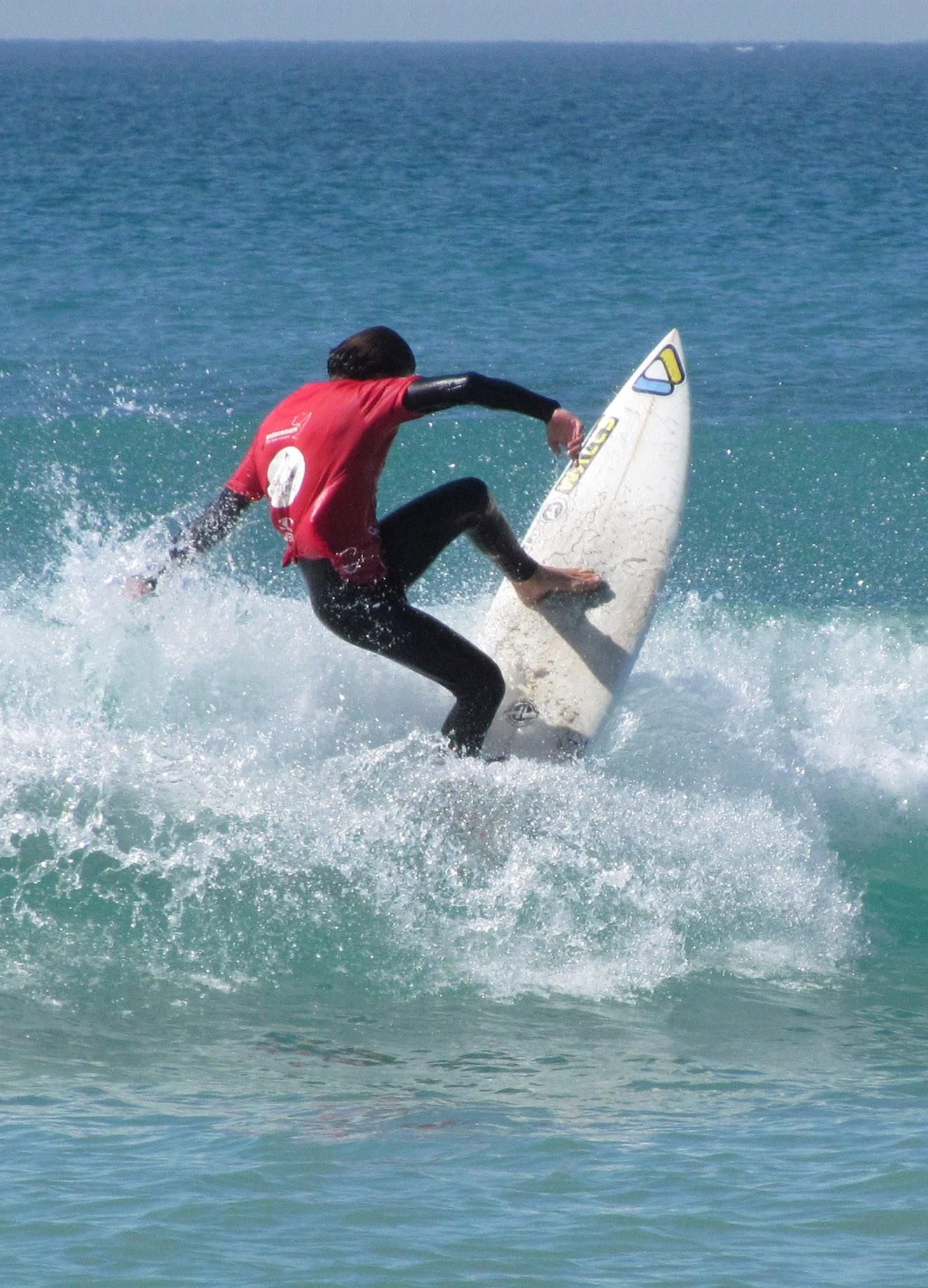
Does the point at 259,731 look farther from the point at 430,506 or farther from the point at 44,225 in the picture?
the point at 44,225

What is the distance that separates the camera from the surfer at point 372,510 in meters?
4.63

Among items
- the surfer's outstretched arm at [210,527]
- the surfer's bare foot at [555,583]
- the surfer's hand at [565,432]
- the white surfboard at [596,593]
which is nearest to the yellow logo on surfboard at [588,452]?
the white surfboard at [596,593]

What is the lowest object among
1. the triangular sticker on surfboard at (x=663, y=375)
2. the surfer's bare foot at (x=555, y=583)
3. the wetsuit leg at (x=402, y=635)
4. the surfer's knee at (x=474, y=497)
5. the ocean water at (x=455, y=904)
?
the ocean water at (x=455, y=904)

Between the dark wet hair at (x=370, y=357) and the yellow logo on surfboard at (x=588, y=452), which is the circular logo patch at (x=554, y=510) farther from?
the dark wet hair at (x=370, y=357)

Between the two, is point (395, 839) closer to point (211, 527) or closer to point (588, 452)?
point (211, 527)

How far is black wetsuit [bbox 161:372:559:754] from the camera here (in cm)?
489

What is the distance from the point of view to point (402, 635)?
493 cm

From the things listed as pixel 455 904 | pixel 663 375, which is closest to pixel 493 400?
pixel 455 904

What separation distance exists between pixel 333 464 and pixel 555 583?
1244mm

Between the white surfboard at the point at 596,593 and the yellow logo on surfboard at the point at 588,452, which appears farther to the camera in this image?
the yellow logo on surfboard at the point at 588,452

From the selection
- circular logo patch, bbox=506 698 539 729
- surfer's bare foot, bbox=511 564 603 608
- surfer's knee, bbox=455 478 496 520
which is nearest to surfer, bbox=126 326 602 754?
surfer's knee, bbox=455 478 496 520

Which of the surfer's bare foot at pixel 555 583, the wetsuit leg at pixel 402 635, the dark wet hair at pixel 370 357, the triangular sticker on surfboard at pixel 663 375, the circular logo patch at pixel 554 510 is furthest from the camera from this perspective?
the triangular sticker on surfboard at pixel 663 375

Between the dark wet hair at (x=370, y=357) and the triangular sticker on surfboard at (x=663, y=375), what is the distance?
5.98 feet

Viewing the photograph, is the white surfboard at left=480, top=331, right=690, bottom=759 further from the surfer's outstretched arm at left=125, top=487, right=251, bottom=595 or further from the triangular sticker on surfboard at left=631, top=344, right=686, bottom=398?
the surfer's outstretched arm at left=125, top=487, right=251, bottom=595
